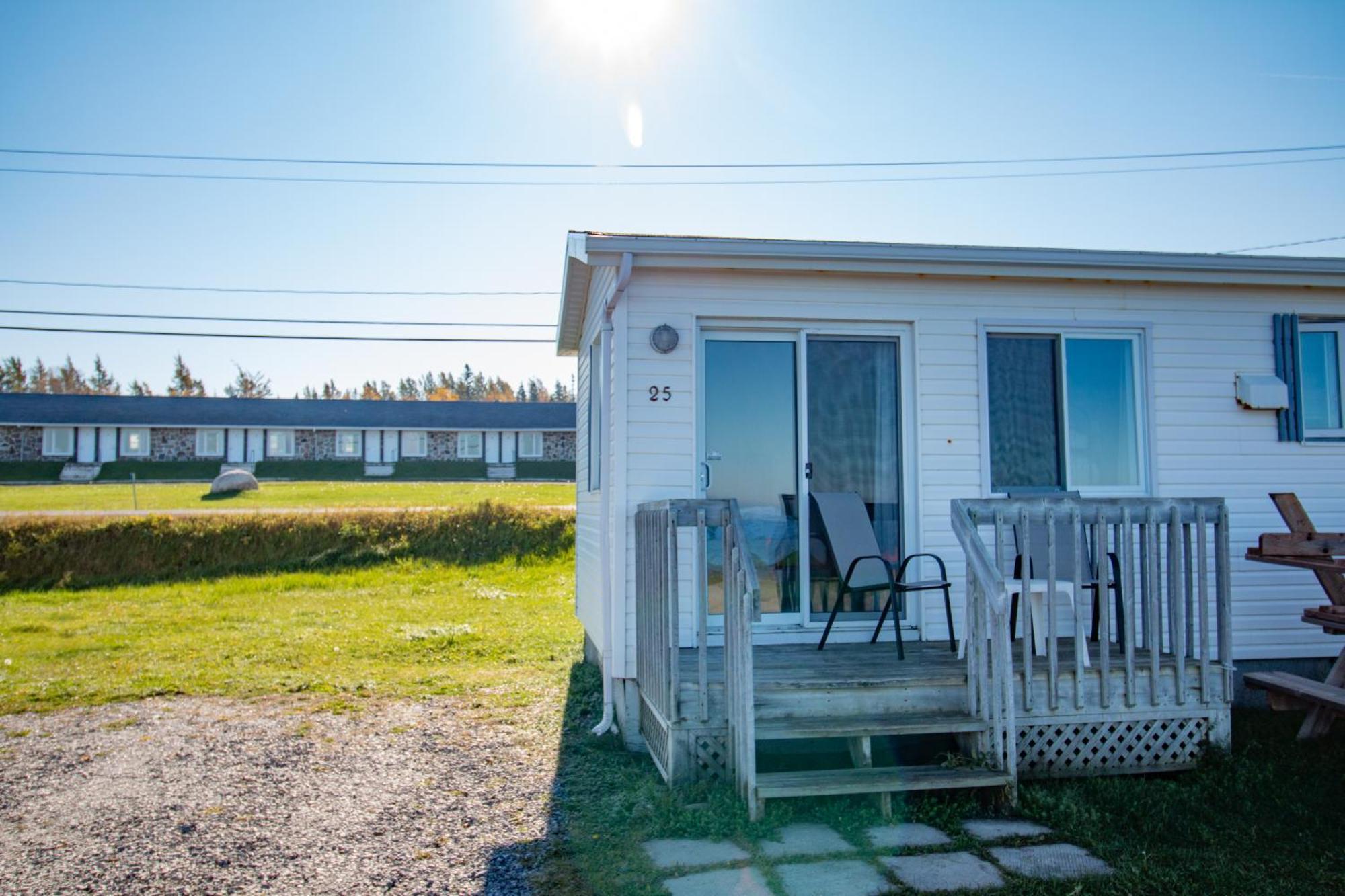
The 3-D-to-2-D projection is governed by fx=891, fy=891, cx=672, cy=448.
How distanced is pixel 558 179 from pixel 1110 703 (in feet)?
60.3

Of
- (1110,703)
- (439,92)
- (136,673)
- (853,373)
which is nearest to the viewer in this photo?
(1110,703)

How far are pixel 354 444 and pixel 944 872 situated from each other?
34.8 meters

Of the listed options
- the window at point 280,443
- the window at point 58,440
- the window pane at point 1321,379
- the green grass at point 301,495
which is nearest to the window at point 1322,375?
the window pane at point 1321,379

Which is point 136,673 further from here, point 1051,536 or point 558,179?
point 558,179

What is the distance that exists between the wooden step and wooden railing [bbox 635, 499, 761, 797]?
2794 mm

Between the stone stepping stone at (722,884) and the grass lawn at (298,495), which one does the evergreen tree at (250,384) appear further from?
the stone stepping stone at (722,884)

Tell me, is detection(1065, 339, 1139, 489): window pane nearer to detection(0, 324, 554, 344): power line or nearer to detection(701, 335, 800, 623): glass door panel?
detection(701, 335, 800, 623): glass door panel

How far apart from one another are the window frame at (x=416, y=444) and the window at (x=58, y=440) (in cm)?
1179

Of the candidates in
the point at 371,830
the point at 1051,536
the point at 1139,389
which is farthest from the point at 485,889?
the point at 1139,389

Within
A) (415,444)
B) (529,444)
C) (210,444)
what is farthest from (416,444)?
(210,444)

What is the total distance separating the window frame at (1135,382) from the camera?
5.43m

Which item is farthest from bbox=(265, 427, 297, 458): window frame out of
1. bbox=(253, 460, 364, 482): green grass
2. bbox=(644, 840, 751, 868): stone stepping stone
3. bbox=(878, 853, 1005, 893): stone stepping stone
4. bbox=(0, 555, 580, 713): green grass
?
bbox=(878, 853, 1005, 893): stone stepping stone

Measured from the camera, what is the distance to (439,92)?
12.8 meters

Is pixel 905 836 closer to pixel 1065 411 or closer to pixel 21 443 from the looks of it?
pixel 1065 411
